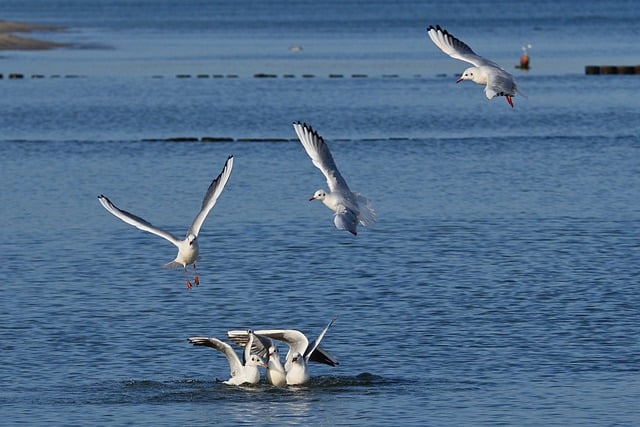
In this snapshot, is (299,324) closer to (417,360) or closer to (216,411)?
(417,360)

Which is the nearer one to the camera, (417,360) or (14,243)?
(417,360)

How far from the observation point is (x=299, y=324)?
29.8 metres

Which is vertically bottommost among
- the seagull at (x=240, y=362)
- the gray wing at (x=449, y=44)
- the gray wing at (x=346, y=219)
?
the seagull at (x=240, y=362)

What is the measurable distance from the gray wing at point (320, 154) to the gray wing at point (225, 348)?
2.87m

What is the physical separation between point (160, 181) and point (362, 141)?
51.1 ft

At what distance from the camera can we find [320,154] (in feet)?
82.4

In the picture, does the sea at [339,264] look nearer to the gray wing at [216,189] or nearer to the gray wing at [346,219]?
the gray wing at [346,219]

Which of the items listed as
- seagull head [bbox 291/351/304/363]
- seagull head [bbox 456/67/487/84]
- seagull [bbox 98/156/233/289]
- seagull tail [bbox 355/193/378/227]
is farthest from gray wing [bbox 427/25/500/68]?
seagull head [bbox 291/351/304/363]

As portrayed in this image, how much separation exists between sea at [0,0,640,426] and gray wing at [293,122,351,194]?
10.0 ft

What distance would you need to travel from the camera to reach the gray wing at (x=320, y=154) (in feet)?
81.9

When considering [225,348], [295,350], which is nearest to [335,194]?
[295,350]

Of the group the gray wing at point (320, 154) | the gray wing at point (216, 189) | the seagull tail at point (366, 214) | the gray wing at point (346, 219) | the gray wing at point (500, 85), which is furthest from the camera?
the gray wing at point (500, 85)

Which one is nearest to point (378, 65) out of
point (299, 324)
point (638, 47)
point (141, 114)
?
point (638, 47)

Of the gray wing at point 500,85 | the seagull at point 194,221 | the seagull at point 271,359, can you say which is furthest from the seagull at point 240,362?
the gray wing at point 500,85
